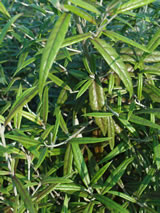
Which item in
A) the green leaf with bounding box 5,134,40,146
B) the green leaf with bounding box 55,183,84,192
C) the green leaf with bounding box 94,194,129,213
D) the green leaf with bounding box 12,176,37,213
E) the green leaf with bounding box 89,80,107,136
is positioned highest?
the green leaf with bounding box 89,80,107,136

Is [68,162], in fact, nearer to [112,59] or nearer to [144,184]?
[144,184]

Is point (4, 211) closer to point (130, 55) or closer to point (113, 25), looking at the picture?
point (130, 55)

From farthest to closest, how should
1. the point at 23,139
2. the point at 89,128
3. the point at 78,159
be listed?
1. the point at 89,128
2. the point at 78,159
3. the point at 23,139

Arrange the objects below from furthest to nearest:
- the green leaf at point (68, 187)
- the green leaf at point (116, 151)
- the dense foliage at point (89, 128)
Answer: the green leaf at point (116, 151)
the green leaf at point (68, 187)
the dense foliage at point (89, 128)

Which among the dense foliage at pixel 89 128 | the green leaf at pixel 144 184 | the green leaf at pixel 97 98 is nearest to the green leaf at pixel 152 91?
the dense foliage at pixel 89 128

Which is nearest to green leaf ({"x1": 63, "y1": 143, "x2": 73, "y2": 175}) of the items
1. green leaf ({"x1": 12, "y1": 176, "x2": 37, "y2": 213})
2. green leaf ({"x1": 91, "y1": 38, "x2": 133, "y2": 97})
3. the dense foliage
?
the dense foliage

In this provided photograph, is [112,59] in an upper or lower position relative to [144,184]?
upper

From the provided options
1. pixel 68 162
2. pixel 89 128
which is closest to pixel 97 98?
pixel 89 128

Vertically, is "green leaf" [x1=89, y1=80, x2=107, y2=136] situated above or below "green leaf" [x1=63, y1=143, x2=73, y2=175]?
above

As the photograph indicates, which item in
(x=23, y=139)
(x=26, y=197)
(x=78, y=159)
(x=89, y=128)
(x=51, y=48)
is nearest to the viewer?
(x=51, y=48)

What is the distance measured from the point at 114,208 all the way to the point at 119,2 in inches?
32.1

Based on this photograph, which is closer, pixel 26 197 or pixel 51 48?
pixel 51 48

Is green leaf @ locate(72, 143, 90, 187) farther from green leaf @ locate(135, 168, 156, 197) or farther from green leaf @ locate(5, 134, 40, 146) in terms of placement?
green leaf @ locate(135, 168, 156, 197)

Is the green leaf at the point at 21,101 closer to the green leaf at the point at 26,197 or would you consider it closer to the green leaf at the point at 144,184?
the green leaf at the point at 26,197
